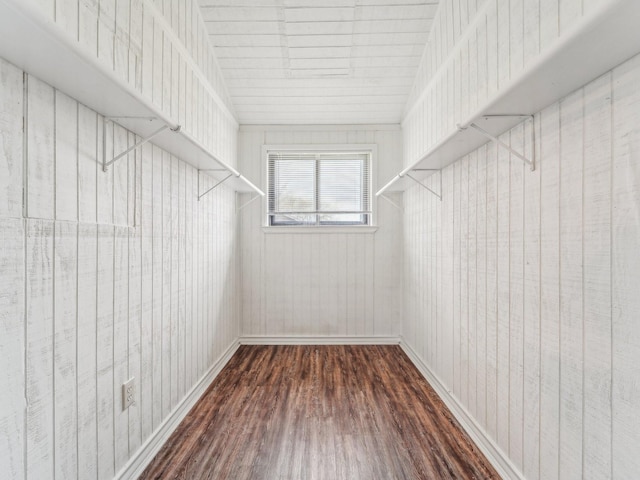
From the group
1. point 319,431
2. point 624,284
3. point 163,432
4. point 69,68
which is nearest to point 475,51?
point 624,284

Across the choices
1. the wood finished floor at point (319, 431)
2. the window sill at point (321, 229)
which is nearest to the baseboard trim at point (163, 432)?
the wood finished floor at point (319, 431)

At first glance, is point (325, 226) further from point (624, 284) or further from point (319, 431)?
point (624, 284)

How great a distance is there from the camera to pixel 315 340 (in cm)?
329

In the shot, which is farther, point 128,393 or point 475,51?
point 475,51

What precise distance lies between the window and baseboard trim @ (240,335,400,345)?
47.1 inches

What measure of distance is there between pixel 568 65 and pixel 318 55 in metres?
2.00

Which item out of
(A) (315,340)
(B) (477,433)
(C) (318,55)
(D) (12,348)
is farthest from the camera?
(A) (315,340)

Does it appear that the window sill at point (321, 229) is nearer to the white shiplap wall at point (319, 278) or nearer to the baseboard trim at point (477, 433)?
the white shiplap wall at point (319, 278)

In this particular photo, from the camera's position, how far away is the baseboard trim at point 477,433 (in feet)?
4.69

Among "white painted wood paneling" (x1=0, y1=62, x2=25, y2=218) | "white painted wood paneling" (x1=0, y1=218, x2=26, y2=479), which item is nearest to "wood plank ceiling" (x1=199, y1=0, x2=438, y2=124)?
"white painted wood paneling" (x1=0, y1=62, x2=25, y2=218)

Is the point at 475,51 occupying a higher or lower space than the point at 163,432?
higher

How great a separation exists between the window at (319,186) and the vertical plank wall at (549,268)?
1.41m

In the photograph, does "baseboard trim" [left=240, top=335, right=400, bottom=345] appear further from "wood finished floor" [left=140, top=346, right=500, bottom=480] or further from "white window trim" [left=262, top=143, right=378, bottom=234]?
"white window trim" [left=262, top=143, right=378, bottom=234]

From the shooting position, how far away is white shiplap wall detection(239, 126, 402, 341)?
3309 millimetres
